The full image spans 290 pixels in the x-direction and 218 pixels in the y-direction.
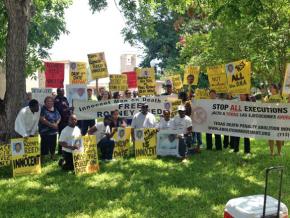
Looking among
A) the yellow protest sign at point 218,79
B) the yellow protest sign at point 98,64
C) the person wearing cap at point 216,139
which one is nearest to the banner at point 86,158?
the person wearing cap at point 216,139

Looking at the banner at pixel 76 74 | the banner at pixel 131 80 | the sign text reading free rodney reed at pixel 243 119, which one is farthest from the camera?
the banner at pixel 131 80

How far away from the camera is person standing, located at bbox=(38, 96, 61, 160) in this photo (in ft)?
41.3

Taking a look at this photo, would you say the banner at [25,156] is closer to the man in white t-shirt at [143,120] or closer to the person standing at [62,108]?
the person standing at [62,108]

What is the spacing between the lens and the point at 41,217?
802cm

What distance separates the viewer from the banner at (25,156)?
1108 centimetres

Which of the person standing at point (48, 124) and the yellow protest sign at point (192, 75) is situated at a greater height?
the yellow protest sign at point (192, 75)

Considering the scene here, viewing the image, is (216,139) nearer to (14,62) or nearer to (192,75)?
(192,75)

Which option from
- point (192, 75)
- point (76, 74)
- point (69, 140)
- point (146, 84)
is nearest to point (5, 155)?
point (69, 140)

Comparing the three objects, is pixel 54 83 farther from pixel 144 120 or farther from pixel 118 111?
pixel 144 120

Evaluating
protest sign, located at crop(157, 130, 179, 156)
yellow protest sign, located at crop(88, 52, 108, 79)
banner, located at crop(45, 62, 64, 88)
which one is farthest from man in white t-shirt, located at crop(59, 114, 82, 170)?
yellow protest sign, located at crop(88, 52, 108, 79)

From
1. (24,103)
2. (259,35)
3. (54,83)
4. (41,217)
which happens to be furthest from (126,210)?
(259,35)

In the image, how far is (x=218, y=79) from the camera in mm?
15039

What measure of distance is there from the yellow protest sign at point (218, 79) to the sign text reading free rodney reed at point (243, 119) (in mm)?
1561

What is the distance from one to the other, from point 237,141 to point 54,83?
711 cm
